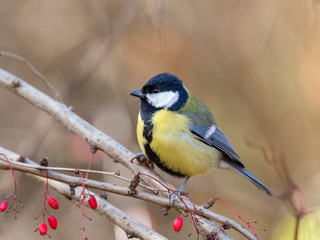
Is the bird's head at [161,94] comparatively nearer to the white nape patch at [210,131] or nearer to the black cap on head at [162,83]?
the black cap on head at [162,83]

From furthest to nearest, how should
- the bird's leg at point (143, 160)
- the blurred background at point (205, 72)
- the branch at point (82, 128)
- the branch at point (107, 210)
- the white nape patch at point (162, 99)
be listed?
1. the blurred background at point (205, 72)
2. the white nape patch at point (162, 99)
3. the bird's leg at point (143, 160)
4. the branch at point (82, 128)
5. the branch at point (107, 210)

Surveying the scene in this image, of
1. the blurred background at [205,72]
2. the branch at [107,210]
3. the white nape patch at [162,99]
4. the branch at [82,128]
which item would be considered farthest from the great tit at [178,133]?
the blurred background at [205,72]

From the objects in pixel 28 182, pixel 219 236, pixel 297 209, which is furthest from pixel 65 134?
pixel 297 209

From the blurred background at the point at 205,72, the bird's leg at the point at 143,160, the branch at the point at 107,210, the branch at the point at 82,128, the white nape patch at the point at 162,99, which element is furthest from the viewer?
the blurred background at the point at 205,72

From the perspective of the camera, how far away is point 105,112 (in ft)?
12.8

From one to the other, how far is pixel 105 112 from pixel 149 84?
1167 mm

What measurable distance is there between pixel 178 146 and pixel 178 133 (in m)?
0.09

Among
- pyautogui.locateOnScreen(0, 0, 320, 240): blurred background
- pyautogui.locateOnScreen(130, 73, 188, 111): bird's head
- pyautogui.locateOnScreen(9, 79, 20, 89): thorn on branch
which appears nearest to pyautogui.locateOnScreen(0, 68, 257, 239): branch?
pyautogui.locateOnScreen(9, 79, 20, 89): thorn on branch

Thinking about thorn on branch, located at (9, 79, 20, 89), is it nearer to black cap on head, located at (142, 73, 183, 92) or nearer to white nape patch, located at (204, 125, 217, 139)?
black cap on head, located at (142, 73, 183, 92)

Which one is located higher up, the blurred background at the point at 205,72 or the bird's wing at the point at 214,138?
the blurred background at the point at 205,72

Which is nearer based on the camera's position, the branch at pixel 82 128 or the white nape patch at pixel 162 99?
the branch at pixel 82 128

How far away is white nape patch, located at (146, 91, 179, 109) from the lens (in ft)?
9.29

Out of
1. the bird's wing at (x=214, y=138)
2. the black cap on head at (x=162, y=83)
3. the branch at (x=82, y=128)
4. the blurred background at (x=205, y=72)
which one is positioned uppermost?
the blurred background at (x=205, y=72)

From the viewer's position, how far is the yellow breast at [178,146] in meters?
2.62
